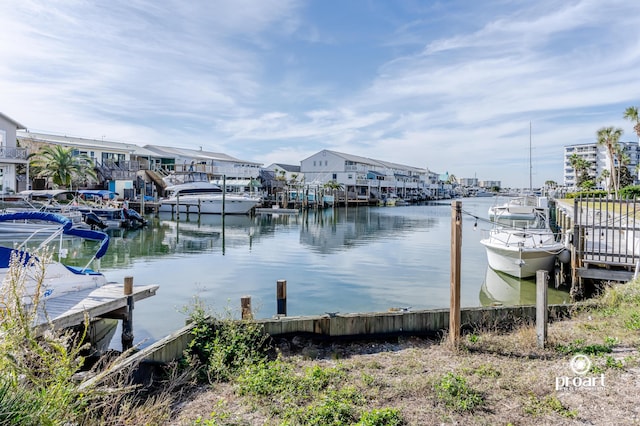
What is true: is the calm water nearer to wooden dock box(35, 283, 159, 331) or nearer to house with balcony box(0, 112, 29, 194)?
wooden dock box(35, 283, 159, 331)

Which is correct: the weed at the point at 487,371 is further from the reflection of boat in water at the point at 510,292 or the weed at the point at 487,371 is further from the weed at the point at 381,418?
the reflection of boat in water at the point at 510,292

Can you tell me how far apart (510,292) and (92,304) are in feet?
45.3

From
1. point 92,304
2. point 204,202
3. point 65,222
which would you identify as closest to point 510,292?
point 92,304

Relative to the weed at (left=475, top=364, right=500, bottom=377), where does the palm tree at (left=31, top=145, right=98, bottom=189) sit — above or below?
above

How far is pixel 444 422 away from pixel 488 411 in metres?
0.62

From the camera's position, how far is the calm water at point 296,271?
14.1 metres

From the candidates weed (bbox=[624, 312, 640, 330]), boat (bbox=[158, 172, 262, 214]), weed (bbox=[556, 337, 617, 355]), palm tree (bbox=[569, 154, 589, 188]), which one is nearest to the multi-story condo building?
palm tree (bbox=[569, 154, 589, 188])

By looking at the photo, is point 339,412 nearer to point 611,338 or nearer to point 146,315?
point 611,338

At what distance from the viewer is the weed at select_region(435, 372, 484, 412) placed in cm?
521

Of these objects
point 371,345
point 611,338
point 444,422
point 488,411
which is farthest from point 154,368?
point 611,338

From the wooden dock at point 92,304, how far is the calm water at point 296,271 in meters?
1.08

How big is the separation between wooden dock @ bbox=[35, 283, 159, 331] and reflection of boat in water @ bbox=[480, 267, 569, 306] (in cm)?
1117

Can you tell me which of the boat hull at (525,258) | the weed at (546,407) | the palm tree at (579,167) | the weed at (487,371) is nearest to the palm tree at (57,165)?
the boat hull at (525,258)

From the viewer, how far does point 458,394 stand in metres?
5.41
